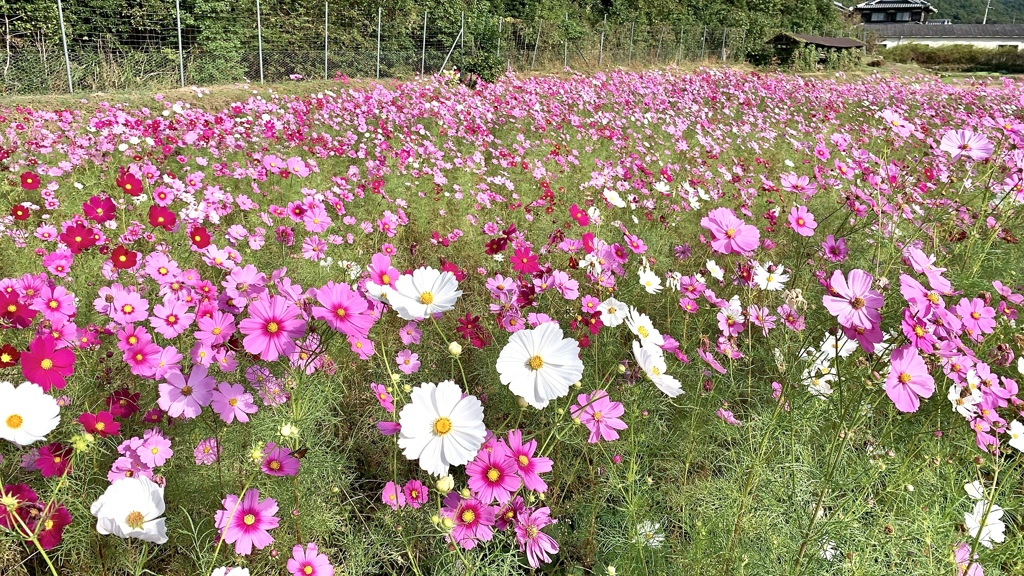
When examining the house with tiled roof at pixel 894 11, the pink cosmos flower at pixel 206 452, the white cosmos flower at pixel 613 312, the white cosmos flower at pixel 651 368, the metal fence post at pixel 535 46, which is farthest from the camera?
the house with tiled roof at pixel 894 11

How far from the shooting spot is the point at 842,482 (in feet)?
3.39

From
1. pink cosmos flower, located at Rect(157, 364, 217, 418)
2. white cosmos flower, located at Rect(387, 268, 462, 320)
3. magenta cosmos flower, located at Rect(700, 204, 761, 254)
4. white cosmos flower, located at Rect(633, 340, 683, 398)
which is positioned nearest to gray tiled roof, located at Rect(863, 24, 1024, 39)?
magenta cosmos flower, located at Rect(700, 204, 761, 254)

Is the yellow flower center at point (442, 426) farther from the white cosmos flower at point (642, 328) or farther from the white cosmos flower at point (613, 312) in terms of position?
the white cosmos flower at point (613, 312)

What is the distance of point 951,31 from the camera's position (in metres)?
48.3

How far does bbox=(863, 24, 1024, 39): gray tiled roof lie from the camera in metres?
44.6

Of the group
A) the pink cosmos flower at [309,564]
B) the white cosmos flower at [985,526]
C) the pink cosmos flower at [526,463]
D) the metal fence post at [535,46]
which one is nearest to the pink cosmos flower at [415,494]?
the pink cosmos flower at [309,564]

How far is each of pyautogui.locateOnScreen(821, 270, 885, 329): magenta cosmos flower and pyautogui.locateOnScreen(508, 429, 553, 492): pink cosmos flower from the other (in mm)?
520

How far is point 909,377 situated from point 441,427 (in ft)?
2.41

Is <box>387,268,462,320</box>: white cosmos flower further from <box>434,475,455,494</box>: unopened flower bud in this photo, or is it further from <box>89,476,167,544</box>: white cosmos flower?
<box>89,476,167,544</box>: white cosmos flower

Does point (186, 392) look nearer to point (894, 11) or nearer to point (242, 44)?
point (242, 44)

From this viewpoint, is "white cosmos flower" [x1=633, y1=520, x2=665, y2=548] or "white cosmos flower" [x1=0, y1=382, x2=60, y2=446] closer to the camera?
"white cosmos flower" [x1=0, y1=382, x2=60, y2=446]

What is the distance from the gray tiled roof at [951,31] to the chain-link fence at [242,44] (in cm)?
4492

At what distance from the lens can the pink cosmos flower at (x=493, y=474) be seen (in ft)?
2.71

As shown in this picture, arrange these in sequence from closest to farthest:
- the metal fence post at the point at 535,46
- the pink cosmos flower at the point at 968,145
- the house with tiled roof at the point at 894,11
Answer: the pink cosmos flower at the point at 968,145
the metal fence post at the point at 535,46
the house with tiled roof at the point at 894,11
